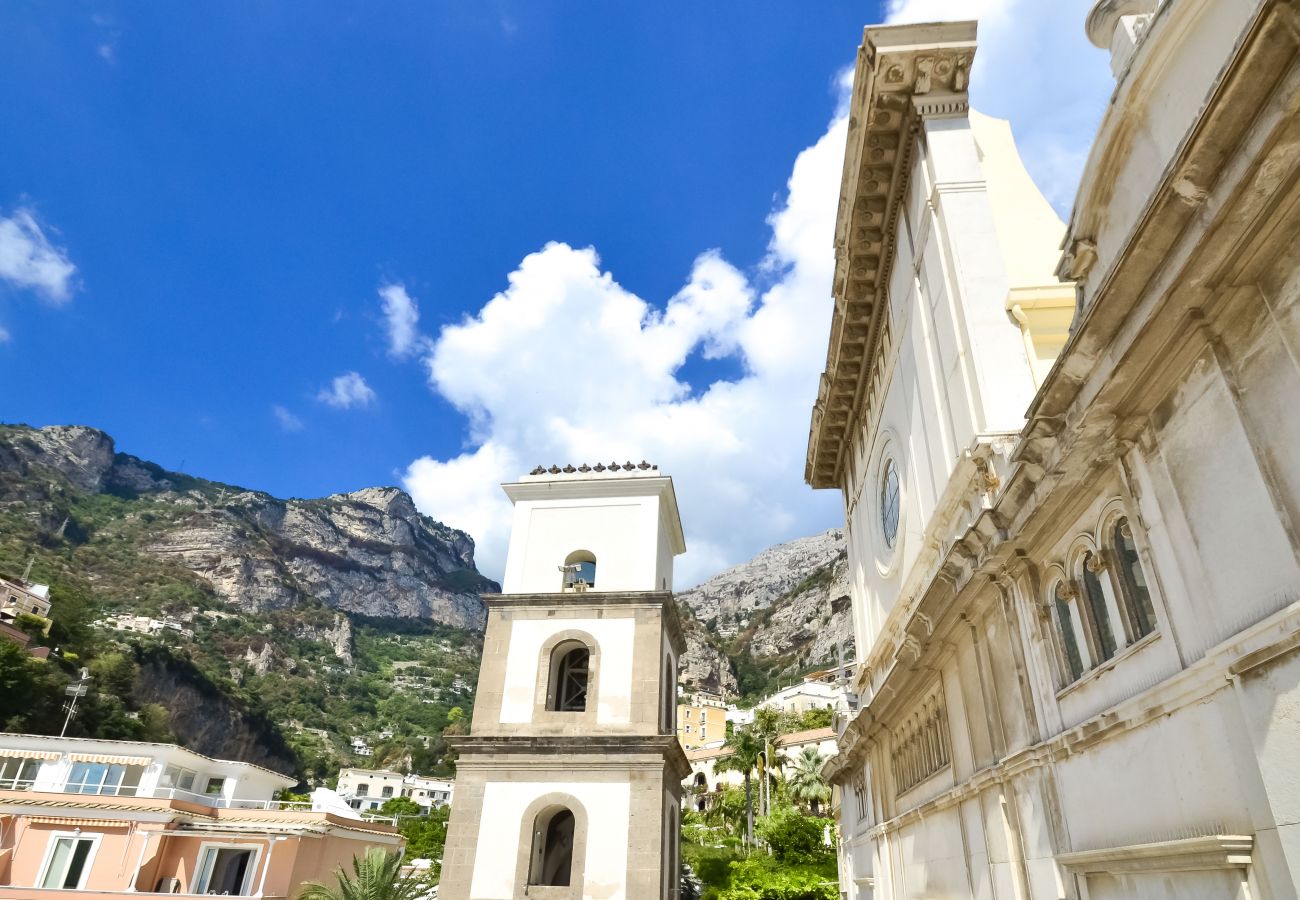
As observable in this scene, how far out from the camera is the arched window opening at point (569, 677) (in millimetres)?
20609

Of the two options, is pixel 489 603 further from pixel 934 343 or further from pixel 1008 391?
pixel 1008 391

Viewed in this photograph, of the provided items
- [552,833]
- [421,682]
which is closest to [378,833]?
[552,833]

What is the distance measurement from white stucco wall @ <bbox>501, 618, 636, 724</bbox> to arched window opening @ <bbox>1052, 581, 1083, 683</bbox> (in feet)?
45.3

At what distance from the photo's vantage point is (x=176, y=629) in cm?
11344

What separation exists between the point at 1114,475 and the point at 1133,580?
83 centimetres

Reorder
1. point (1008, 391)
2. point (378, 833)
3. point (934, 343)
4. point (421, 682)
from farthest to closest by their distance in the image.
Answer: point (421, 682)
point (378, 833)
point (934, 343)
point (1008, 391)

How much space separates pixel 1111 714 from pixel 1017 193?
10.2 metres

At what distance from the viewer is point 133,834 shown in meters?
27.7

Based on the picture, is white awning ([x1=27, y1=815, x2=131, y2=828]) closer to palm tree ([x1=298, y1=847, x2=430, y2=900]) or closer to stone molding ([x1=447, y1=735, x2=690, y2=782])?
palm tree ([x1=298, y1=847, x2=430, y2=900])

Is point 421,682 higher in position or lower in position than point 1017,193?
higher

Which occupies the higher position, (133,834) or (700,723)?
(700,723)

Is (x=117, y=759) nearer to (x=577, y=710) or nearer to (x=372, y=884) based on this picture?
(x=372, y=884)

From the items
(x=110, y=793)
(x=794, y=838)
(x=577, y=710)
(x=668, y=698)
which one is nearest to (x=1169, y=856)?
(x=577, y=710)

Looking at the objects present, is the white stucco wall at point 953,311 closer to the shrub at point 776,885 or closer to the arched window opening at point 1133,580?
the arched window opening at point 1133,580
